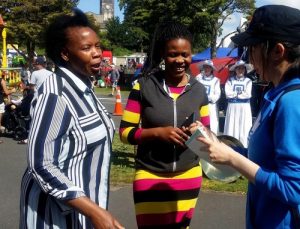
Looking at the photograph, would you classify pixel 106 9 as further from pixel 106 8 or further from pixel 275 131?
pixel 275 131

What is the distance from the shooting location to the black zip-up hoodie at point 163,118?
318 cm

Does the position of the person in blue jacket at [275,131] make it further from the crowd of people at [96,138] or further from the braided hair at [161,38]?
the braided hair at [161,38]

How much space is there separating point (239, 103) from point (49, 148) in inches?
307

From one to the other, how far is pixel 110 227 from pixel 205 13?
3448 cm

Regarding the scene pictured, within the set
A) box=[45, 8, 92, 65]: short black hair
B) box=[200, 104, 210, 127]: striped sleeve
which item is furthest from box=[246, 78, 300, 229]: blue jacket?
box=[200, 104, 210, 127]: striped sleeve

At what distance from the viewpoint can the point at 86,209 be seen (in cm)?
203

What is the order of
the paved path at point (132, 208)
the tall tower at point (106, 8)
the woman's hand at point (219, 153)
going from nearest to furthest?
the woman's hand at point (219, 153)
the paved path at point (132, 208)
the tall tower at point (106, 8)

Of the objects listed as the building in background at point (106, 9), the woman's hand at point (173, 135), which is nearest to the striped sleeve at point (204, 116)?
the woman's hand at point (173, 135)

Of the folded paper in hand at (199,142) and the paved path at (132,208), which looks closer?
the folded paper in hand at (199,142)

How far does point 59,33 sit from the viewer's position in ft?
7.68

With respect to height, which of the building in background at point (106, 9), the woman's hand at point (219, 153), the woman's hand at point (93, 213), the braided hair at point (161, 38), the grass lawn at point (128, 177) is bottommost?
the grass lawn at point (128, 177)

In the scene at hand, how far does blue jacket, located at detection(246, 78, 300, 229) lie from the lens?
72.2 inches

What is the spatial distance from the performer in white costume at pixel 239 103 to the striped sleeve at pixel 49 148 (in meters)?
7.57

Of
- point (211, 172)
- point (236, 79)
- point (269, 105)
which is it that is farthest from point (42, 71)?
point (269, 105)
